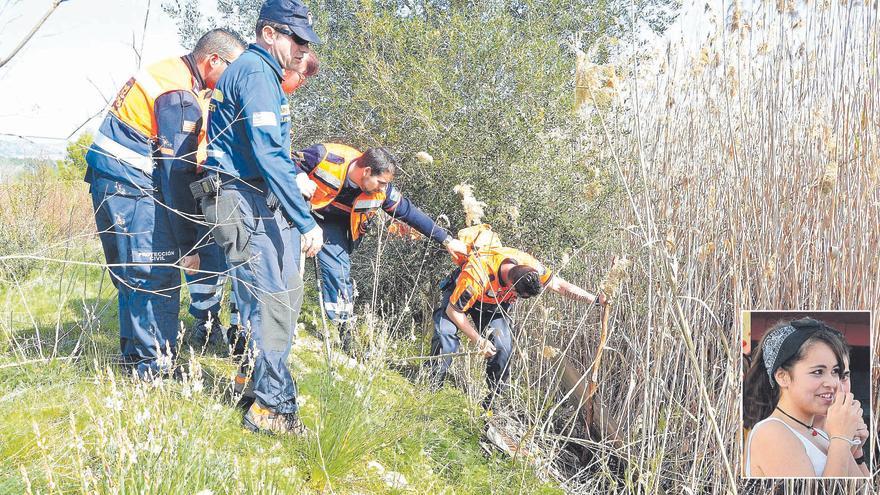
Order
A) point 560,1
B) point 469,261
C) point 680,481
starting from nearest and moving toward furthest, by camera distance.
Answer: point 680,481, point 469,261, point 560,1

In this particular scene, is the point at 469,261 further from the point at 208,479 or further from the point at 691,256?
the point at 208,479

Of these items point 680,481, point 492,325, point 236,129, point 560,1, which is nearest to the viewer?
point 236,129

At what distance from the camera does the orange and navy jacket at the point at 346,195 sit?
4273mm

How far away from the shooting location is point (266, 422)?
2881mm

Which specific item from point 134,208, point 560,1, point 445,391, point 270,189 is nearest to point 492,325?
point 445,391

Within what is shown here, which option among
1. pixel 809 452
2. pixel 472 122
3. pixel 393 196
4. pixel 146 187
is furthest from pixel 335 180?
pixel 809 452

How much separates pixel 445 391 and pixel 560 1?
400 centimetres

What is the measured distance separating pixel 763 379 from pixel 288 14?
7.90 ft

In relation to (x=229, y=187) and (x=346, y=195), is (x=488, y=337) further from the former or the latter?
(x=229, y=187)

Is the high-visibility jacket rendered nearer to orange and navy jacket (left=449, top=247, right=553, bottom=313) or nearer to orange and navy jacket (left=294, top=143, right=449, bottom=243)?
orange and navy jacket (left=294, top=143, right=449, bottom=243)

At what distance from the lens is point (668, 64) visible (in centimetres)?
405

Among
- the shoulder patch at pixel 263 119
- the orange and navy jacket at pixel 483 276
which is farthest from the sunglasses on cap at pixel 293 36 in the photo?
the orange and navy jacket at pixel 483 276

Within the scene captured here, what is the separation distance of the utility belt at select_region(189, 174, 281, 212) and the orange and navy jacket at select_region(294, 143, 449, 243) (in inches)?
50.4

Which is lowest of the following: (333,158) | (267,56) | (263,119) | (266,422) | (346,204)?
(266,422)
